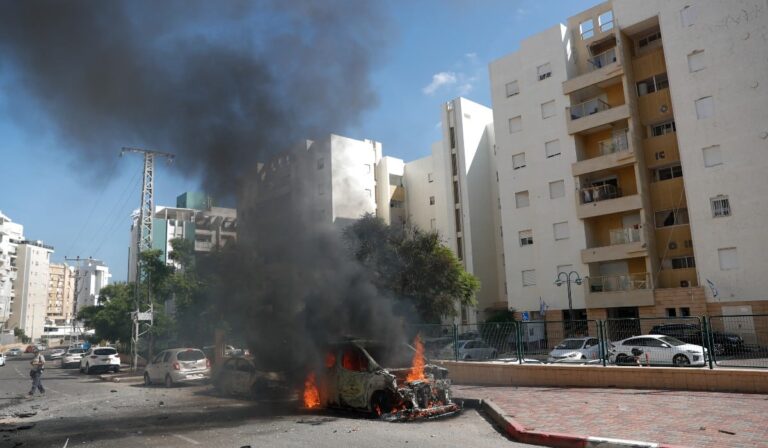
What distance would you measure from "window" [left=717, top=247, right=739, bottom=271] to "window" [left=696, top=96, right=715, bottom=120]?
6928mm

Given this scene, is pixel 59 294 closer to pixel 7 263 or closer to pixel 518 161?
pixel 7 263

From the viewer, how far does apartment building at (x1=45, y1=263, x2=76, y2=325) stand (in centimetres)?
11656

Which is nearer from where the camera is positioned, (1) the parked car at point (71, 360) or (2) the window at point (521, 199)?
(1) the parked car at point (71, 360)

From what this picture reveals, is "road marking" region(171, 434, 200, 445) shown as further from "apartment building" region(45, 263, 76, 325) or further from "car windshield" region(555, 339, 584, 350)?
"apartment building" region(45, 263, 76, 325)

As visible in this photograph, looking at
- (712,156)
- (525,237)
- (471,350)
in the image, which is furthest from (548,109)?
(471,350)

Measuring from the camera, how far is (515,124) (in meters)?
36.3

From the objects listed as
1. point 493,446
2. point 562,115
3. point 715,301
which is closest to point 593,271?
point 715,301

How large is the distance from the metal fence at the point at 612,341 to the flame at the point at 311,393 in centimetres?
438

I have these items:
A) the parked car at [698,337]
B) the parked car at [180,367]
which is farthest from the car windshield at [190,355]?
the parked car at [698,337]

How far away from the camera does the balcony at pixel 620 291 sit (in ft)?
93.0

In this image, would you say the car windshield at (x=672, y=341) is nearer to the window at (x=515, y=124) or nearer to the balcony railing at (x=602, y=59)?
the balcony railing at (x=602, y=59)

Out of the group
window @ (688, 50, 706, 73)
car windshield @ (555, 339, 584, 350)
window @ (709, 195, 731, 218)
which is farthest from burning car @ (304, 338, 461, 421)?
window @ (688, 50, 706, 73)

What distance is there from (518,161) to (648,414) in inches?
1112

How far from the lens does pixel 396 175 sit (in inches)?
1964
